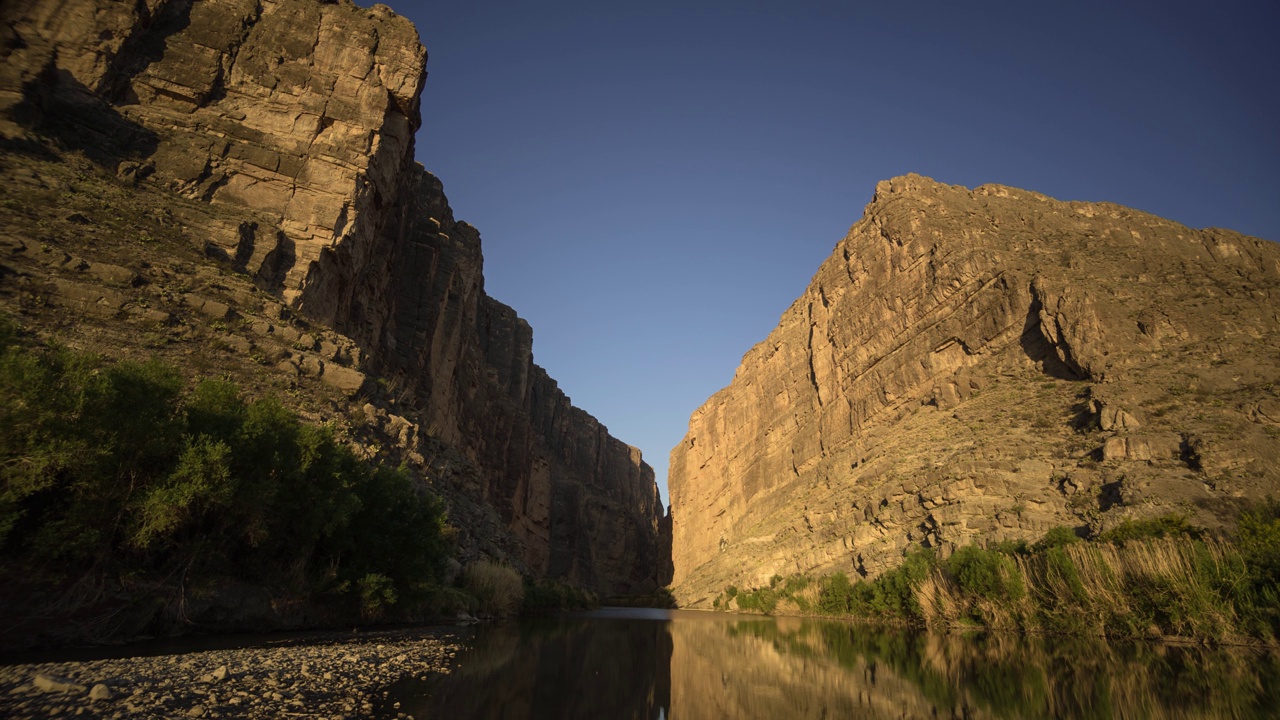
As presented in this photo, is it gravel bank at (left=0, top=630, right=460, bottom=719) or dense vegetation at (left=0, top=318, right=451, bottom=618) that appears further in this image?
dense vegetation at (left=0, top=318, right=451, bottom=618)

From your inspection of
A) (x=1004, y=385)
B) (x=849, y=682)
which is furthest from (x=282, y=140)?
(x=1004, y=385)

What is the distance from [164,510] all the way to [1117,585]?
2636 cm

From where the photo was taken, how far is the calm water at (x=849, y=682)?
8.58m

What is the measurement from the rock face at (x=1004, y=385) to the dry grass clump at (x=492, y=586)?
2385 centimetres

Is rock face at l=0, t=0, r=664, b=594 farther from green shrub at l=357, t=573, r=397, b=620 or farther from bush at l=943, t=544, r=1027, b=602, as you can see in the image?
bush at l=943, t=544, r=1027, b=602

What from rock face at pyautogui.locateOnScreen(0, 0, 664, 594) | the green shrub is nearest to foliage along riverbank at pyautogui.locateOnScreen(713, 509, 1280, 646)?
the green shrub

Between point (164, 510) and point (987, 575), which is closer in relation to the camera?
point (164, 510)

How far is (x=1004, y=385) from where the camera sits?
44406 millimetres

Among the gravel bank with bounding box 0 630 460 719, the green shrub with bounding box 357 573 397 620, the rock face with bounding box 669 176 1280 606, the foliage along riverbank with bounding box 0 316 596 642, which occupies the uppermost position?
the rock face with bounding box 669 176 1280 606

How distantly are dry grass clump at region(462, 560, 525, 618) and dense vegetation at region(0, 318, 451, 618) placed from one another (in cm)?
963

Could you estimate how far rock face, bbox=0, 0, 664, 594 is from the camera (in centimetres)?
2786

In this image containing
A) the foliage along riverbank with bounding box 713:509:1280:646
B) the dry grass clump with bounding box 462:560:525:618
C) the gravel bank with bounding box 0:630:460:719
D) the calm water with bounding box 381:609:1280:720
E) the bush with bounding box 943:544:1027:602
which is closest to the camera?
the gravel bank with bounding box 0:630:460:719

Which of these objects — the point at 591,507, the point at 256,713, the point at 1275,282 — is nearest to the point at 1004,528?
the point at 1275,282

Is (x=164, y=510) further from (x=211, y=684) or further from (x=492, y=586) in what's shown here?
(x=492, y=586)
